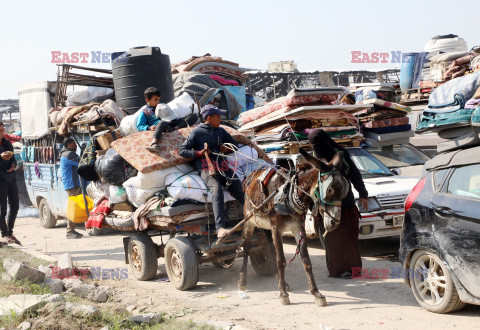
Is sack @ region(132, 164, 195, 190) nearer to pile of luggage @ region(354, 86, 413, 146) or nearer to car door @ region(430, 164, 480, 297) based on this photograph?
car door @ region(430, 164, 480, 297)

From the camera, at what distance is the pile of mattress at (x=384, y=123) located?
12.6m

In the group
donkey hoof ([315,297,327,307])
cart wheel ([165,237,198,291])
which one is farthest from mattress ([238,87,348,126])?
donkey hoof ([315,297,327,307])

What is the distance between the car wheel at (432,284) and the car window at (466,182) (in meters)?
0.70

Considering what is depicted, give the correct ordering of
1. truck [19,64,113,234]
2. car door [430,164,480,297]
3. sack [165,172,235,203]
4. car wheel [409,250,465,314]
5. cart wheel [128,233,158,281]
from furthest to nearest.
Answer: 1. truck [19,64,113,234]
2. cart wheel [128,233,158,281]
3. sack [165,172,235,203]
4. car wheel [409,250,465,314]
5. car door [430,164,480,297]

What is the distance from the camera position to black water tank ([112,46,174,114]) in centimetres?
1130

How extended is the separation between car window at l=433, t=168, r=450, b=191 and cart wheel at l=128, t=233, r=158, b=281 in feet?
13.6

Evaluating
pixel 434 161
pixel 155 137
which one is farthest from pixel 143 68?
pixel 434 161

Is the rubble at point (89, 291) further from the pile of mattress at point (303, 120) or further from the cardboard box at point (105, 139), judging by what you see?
the pile of mattress at point (303, 120)

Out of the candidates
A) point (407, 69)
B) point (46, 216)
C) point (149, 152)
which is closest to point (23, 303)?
point (149, 152)

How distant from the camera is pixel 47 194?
1415cm

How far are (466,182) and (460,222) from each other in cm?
42

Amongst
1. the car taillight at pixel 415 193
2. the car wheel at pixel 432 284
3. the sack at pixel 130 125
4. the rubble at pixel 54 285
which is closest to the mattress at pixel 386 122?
the sack at pixel 130 125

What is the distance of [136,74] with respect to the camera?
11312 mm

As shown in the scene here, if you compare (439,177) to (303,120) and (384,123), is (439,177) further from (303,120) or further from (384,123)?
(384,123)
